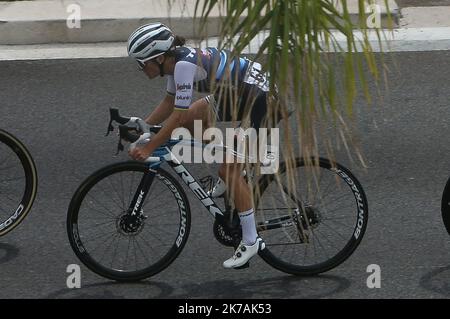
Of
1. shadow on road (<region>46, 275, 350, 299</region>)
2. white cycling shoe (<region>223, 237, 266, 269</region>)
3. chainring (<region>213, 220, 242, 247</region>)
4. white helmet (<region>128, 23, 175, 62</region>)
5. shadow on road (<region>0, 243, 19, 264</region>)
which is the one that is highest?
white helmet (<region>128, 23, 175, 62</region>)

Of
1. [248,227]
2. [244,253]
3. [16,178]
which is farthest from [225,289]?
[16,178]

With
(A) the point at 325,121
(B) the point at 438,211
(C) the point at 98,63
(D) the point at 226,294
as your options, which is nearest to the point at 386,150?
(B) the point at 438,211

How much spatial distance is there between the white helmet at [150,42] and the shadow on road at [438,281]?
2.12 meters

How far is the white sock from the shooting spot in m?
6.00

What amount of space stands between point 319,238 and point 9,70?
5610mm

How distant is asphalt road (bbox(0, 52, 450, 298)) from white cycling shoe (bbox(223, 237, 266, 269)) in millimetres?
154

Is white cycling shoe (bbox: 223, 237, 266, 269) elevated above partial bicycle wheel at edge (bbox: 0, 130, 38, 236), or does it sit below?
below

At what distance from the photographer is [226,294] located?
6.04m

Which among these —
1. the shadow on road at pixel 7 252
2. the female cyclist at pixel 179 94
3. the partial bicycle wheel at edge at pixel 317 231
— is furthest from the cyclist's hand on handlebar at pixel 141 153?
the shadow on road at pixel 7 252

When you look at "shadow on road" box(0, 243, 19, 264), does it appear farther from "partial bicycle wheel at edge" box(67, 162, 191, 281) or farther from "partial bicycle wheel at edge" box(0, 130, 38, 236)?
"partial bicycle wheel at edge" box(67, 162, 191, 281)

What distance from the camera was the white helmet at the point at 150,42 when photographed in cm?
572

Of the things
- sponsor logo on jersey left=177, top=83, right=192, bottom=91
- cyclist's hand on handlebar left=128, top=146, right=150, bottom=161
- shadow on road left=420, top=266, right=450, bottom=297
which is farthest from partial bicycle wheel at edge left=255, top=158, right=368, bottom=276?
sponsor logo on jersey left=177, top=83, right=192, bottom=91

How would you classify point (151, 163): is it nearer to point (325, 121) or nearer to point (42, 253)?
point (42, 253)

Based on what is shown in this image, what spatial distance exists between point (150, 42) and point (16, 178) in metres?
1.68
